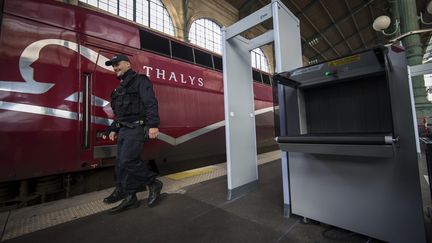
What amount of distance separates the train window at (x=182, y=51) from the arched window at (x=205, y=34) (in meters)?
4.29

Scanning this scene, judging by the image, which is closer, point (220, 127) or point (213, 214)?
point (213, 214)

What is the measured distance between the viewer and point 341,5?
9.27 meters

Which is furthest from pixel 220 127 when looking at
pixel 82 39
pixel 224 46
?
pixel 82 39

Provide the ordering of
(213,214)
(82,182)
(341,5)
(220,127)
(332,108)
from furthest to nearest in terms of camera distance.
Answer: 1. (341,5)
2. (220,127)
3. (82,182)
4. (213,214)
5. (332,108)

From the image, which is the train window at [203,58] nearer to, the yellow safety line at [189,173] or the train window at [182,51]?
the train window at [182,51]

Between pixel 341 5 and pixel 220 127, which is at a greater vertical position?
pixel 341 5

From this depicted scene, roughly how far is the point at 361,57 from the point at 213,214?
1.63m

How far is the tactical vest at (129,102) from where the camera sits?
6.54 ft

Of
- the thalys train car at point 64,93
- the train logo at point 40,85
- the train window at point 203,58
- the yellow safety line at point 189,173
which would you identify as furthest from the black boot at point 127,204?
the train window at point 203,58

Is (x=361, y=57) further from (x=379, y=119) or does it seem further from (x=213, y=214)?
(x=213, y=214)

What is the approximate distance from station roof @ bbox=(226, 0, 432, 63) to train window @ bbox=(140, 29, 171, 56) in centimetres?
727

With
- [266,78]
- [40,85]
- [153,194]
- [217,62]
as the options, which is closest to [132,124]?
[153,194]

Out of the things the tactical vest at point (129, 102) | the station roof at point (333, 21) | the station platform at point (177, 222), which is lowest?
the station platform at point (177, 222)

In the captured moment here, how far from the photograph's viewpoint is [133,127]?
6.44 ft
